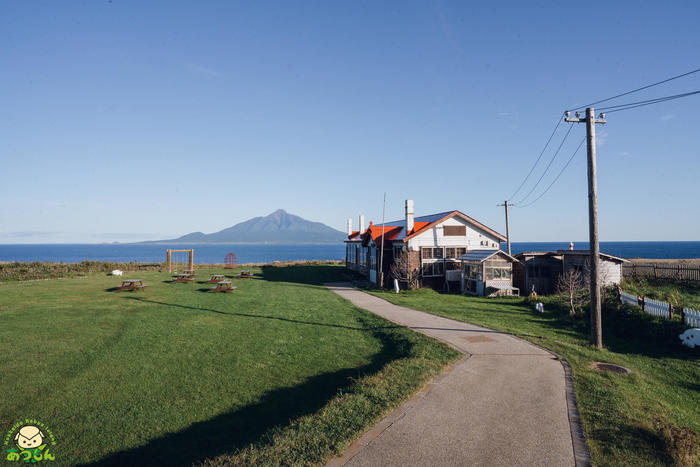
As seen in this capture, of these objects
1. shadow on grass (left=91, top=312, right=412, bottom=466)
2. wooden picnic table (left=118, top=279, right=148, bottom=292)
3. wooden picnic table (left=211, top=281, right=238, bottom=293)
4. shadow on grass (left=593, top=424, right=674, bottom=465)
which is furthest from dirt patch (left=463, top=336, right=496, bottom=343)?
wooden picnic table (left=118, top=279, right=148, bottom=292)

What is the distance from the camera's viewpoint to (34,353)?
434 inches

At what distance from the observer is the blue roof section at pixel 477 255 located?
25.9 metres

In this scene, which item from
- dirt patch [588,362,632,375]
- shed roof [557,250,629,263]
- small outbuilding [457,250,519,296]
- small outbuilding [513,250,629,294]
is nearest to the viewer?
dirt patch [588,362,632,375]

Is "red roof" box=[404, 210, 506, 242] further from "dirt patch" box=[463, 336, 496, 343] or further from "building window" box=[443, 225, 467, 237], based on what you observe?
"dirt patch" box=[463, 336, 496, 343]

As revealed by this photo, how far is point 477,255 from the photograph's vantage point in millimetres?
26938

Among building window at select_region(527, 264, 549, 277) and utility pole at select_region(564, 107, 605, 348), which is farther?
building window at select_region(527, 264, 549, 277)

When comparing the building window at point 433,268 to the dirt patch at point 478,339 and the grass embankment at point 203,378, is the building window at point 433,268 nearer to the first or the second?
the grass embankment at point 203,378

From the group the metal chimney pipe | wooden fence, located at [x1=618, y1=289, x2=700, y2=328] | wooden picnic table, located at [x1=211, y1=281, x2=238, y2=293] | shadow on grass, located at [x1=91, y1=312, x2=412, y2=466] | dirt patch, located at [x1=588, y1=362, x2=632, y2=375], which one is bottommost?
shadow on grass, located at [x1=91, y1=312, x2=412, y2=466]

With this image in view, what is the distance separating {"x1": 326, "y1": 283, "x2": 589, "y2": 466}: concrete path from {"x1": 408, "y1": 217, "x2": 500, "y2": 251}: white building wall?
1814 cm

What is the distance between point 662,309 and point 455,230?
15.8 m

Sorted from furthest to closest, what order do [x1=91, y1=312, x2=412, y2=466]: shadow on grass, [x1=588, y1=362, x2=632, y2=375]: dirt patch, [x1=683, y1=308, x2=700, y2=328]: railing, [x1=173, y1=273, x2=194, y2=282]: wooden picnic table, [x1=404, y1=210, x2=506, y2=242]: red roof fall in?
[x1=173, y1=273, x2=194, y2=282]: wooden picnic table, [x1=404, y1=210, x2=506, y2=242]: red roof, [x1=683, y1=308, x2=700, y2=328]: railing, [x1=588, y1=362, x2=632, y2=375]: dirt patch, [x1=91, y1=312, x2=412, y2=466]: shadow on grass

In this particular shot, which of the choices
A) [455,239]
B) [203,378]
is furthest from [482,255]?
[203,378]

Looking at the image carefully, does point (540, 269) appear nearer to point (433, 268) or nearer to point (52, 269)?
point (433, 268)

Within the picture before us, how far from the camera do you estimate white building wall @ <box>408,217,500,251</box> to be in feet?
93.8
